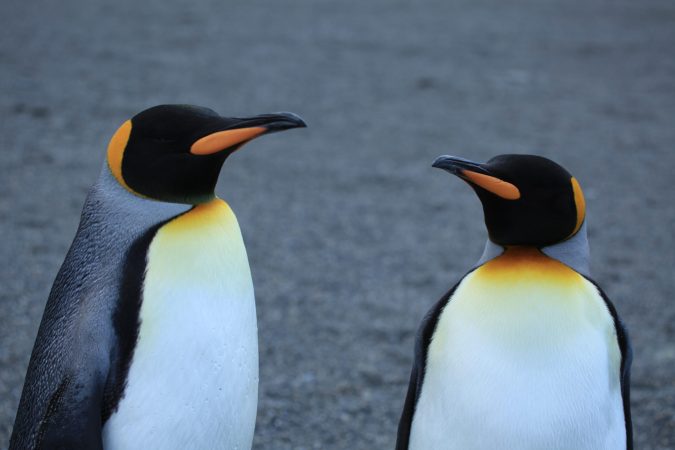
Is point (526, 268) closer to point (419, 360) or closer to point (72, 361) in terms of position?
point (419, 360)

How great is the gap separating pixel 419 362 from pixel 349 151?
15.3 ft

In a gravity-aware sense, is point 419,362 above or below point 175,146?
below

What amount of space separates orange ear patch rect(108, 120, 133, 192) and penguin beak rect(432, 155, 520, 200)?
0.75 meters

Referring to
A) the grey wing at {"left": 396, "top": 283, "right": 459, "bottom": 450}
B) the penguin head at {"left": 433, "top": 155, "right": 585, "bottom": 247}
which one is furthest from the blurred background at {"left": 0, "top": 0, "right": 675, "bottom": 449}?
the penguin head at {"left": 433, "top": 155, "right": 585, "bottom": 247}

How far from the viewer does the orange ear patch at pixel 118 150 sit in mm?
1882

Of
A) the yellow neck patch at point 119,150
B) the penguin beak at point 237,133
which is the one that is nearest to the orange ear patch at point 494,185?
the penguin beak at point 237,133

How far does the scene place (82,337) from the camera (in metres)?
1.77

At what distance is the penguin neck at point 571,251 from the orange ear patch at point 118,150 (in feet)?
3.11

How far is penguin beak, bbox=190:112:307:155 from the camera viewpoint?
1.84 meters

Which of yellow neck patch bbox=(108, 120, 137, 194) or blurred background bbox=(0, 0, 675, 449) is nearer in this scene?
yellow neck patch bbox=(108, 120, 137, 194)

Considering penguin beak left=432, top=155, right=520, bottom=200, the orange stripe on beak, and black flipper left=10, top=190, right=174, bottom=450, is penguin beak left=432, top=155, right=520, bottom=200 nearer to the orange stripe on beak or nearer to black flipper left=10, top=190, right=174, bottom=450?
the orange stripe on beak

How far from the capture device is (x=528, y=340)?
1881mm

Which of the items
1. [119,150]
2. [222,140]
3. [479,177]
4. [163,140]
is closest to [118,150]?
[119,150]

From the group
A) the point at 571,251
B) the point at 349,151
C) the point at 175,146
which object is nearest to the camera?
the point at 175,146
